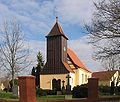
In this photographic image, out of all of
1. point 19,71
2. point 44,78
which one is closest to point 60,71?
point 44,78

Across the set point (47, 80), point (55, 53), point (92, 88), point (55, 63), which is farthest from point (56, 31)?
point (92, 88)

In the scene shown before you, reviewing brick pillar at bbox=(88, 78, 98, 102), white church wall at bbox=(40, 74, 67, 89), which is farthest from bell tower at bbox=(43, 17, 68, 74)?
brick pillar at bbox=(88, 78, 98, 102)

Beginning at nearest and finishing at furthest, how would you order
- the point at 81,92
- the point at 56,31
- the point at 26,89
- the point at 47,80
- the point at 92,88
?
1. the point at 26,89
2. the point at 92,88
3. the point at 81,92
4. the point at 47,80
5. the point at 56,31

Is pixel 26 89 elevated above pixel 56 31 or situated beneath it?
situated beneath

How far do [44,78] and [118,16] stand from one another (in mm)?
33622

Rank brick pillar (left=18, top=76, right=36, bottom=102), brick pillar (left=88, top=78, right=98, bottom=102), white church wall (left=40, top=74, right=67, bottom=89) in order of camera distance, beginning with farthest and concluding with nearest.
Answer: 1. white church wall (left=40, top=74, right=67, bottom=89)
2. brick pillar (left=88, top=78, right=98, bottom=102)
3. brick pillar (left=18, top=76, right=36, bottom=102)

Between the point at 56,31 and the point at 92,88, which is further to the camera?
the point at 56,31

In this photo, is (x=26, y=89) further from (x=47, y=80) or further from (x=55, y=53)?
(x=47, y=80)

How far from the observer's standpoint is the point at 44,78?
178 ft

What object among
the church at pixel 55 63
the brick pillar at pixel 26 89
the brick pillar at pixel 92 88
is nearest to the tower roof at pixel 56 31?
the church at pixel 55 63

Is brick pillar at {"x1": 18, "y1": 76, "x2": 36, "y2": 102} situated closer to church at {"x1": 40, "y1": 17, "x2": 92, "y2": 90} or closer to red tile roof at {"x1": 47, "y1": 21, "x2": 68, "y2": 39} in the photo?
church at {"x1": 40, "y1": 17, "x2": 92, "y2": 90}

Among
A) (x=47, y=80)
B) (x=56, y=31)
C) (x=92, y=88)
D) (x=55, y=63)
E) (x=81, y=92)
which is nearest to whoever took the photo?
(x=92, y=88)

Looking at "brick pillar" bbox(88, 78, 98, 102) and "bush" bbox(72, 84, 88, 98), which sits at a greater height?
"brick pillar" bbox(88, 78, 98, 102)

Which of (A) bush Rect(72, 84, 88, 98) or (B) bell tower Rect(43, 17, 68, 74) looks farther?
(B) bell tower Rect(43, 17, 68, 74)
